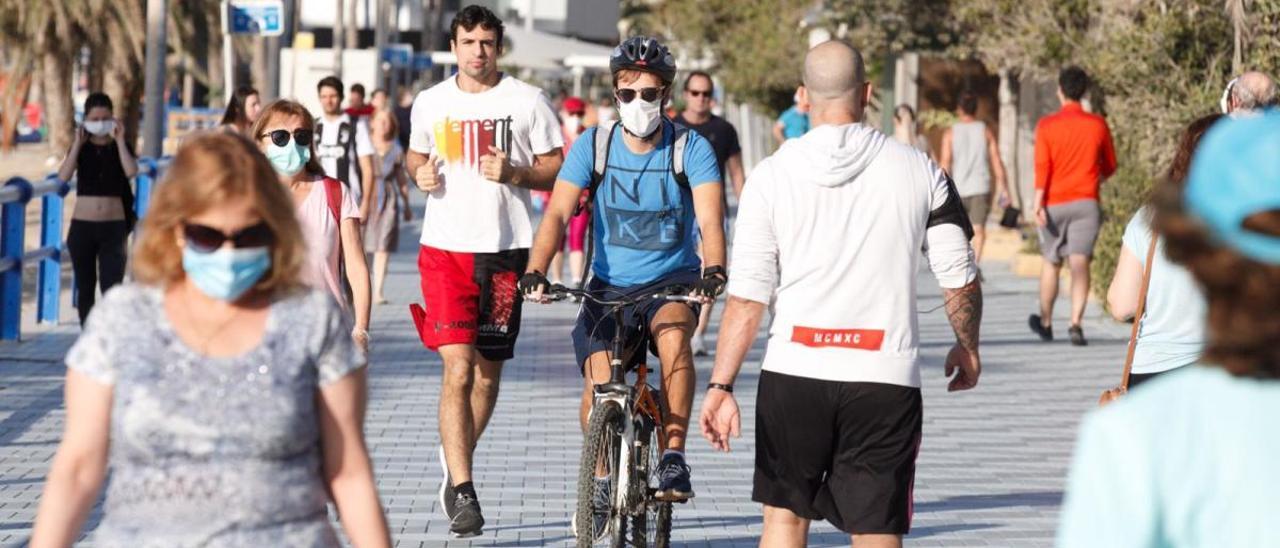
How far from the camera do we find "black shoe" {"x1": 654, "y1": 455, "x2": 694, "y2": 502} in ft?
22.1

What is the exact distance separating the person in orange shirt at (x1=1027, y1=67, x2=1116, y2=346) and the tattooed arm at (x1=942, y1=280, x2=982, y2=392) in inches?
360

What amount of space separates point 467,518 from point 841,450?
101 inches

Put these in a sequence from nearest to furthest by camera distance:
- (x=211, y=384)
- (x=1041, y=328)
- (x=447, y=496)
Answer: (x=211, y=384) < (x=447, y=496) < (x=1041, y=328)

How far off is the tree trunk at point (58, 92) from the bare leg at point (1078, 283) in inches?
1144

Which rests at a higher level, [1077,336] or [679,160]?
[679,160]

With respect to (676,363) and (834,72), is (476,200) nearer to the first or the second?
(676,363)

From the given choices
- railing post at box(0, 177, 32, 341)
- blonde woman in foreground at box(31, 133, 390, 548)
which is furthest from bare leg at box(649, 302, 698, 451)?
railing post at box(0, 177, 32, 341)

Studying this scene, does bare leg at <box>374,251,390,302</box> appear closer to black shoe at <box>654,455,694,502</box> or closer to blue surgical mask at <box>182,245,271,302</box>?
black shoe at <box>654,455,694,502</box>

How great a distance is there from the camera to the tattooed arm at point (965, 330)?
17.4ft

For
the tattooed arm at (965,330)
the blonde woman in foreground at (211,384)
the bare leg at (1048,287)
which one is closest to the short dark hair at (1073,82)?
the bare leg at (1048,287)

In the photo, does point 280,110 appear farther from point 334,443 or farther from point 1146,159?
point 1146,159

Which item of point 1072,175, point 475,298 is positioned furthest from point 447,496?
point 1072,175

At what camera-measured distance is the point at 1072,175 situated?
14.5 m

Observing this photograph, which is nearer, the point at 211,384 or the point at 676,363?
the point at 211,384
